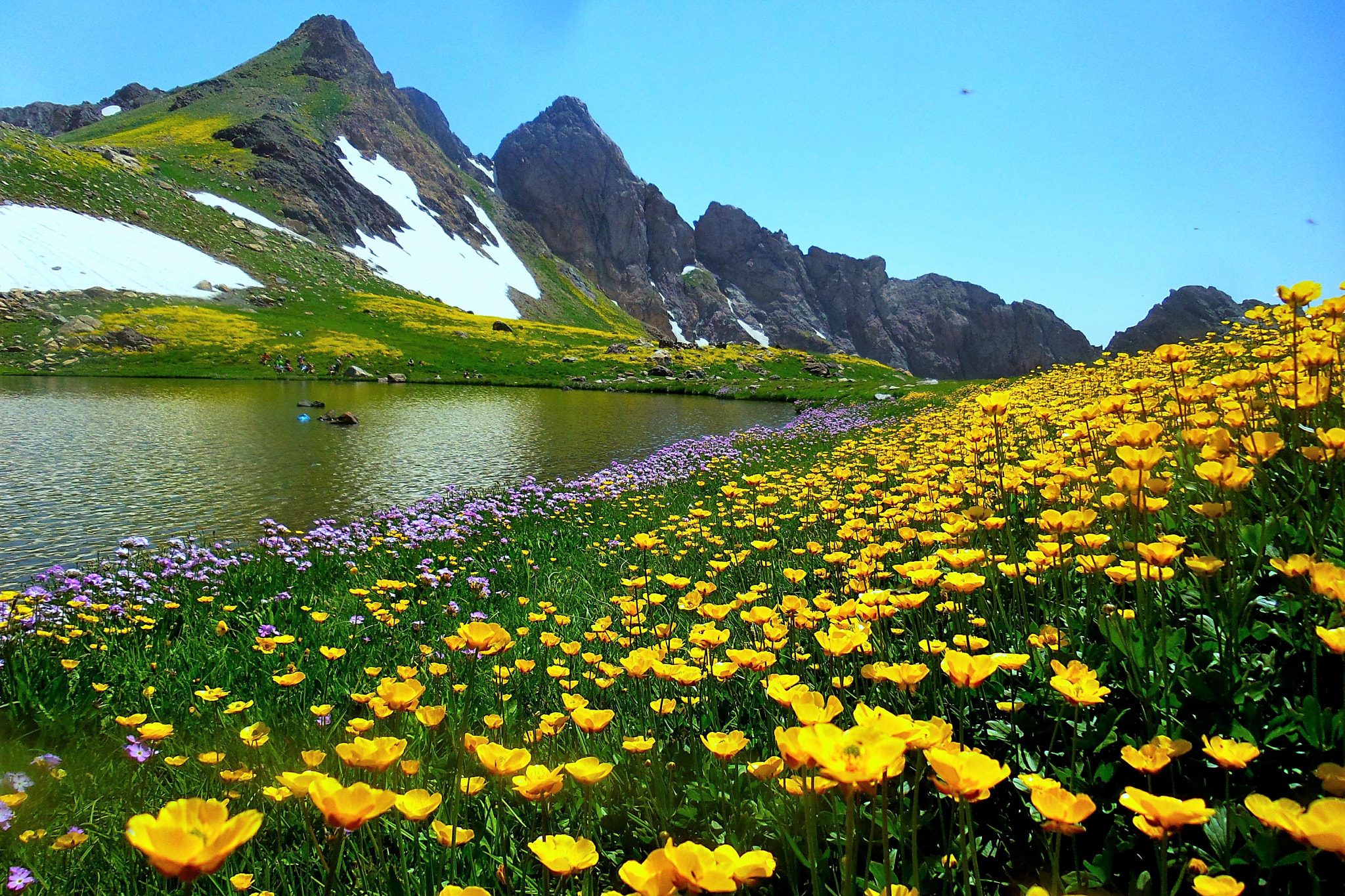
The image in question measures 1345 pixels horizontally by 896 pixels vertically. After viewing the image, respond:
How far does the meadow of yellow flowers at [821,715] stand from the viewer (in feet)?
4.36

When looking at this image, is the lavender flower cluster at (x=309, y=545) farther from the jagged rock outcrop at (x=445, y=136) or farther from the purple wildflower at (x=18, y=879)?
the jagged rock outcrop at (x=445, y=136)

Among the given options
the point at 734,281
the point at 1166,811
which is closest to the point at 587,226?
the point at 734,281

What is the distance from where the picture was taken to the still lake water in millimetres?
8156

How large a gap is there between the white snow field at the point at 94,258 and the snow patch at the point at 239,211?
36.4 ft

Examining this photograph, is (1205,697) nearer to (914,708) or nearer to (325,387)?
(914,708)

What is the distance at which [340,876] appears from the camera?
1871mm

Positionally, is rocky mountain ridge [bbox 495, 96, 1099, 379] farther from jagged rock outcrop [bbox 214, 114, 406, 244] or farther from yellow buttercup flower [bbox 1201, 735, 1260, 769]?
yellow buttercup flower [bbox 1201, 735, 1260, 769]

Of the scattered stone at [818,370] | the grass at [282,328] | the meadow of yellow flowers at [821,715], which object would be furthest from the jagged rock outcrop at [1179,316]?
the meadow of yellow flowers at [821,715]

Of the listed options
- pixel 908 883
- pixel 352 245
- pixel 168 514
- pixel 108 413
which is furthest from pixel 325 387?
pixel 352 245

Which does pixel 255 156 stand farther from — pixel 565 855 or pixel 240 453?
pixel 565 855

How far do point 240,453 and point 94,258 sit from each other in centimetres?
4782

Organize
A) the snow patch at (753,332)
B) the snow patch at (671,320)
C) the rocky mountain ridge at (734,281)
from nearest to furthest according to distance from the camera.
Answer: the rocky mountain ridge at (734,281) < the snow patch at (671,320) < the snow patch at (753,332)

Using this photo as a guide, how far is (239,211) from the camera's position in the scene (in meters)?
63.8

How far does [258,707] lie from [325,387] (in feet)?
108
